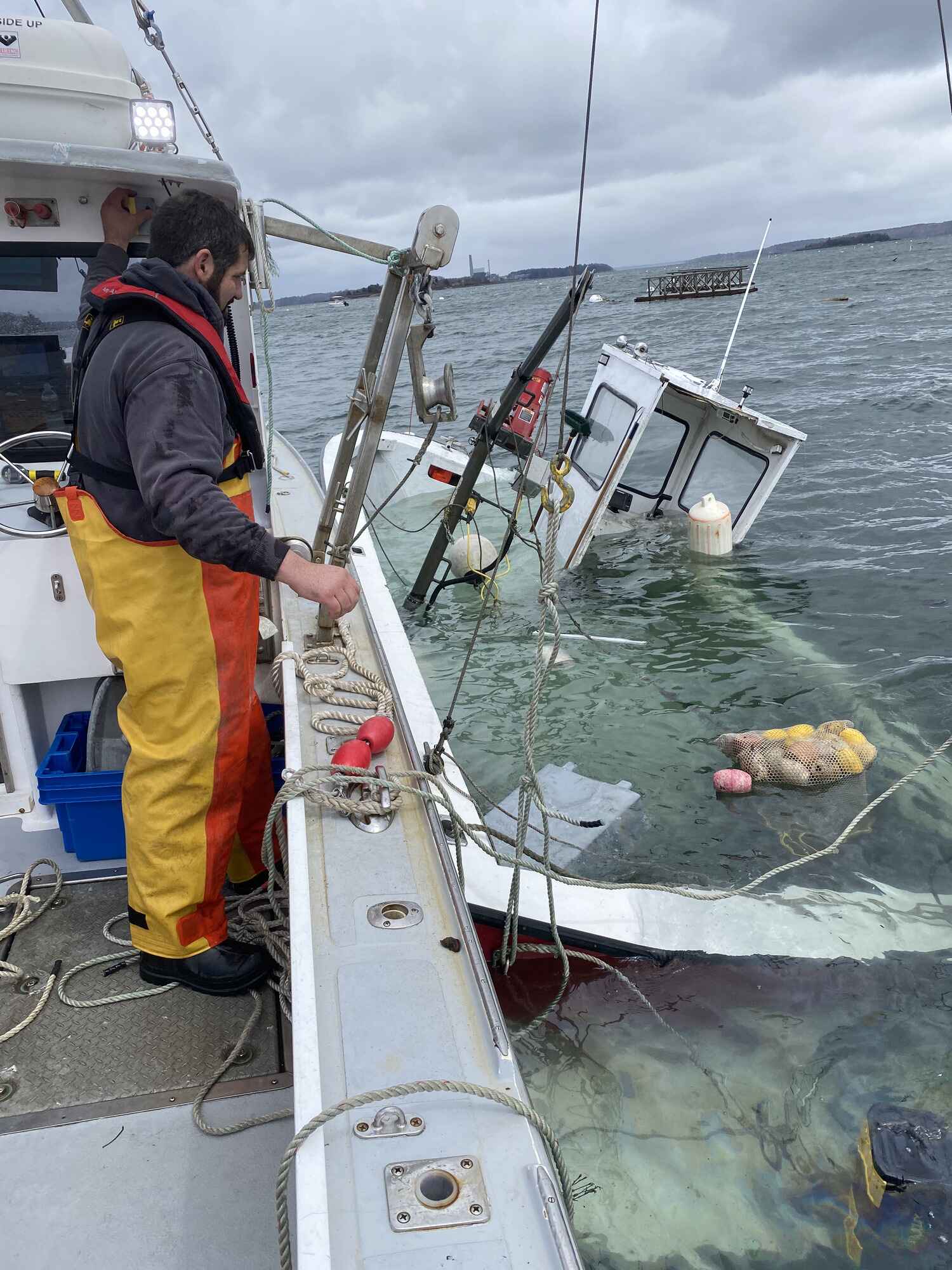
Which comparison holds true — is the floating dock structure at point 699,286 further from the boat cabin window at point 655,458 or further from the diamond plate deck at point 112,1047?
the diamond plate deck at point 112,1047

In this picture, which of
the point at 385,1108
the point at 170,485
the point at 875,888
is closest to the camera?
the point at 385,1108

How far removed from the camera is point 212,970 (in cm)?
257

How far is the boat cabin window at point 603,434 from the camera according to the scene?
314 inches

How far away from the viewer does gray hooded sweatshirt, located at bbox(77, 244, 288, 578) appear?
1.94 metres

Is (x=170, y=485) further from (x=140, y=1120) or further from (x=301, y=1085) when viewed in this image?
(x=140, y=1120)

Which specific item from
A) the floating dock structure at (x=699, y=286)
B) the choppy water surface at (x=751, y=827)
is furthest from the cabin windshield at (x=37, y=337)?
the floating dock structure at (x=699, y=286)

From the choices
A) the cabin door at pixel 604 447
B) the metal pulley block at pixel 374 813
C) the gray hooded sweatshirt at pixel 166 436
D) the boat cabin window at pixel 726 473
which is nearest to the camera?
the gray hooded sweatshirt at pixel 166 436

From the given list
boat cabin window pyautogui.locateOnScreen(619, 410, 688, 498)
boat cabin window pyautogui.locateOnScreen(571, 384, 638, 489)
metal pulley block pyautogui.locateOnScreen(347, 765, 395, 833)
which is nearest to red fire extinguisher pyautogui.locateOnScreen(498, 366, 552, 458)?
boat cabin window pyautogui.locateOnScreen(571, 384, 638, 489)

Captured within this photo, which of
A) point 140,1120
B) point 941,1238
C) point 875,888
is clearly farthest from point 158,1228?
point 875,888

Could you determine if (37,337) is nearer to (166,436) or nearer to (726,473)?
(166,436)

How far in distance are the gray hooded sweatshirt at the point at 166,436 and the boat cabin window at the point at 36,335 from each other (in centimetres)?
156

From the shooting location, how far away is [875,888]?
13.4 ft

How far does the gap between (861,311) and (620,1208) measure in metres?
38.4

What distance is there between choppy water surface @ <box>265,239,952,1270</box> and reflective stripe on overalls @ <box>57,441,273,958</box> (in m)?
1.28
